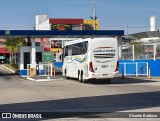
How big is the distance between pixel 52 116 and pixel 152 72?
92.7 feet

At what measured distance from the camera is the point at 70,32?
48.5 meters

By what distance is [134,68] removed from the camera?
41.5m

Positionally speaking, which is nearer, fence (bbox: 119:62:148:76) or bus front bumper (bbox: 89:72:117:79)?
bus front bumper (bbox: 89:72:117:79)

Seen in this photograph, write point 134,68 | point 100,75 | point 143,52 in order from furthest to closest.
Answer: point 143,52, point 134,68, point 100,75

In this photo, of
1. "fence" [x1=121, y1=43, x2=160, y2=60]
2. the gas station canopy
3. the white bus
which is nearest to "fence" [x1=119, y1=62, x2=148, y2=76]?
"fence" [x1=121, y1=43, x2=160, y2=60]

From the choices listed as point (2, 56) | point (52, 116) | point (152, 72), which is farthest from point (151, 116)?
point (2, 56)

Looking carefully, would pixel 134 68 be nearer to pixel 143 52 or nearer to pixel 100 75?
pixel 143 52

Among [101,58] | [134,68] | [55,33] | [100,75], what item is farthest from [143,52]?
[100,75]

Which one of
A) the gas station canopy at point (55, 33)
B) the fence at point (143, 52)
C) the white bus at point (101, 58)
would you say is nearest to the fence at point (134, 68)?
the fence at point (143, 52)

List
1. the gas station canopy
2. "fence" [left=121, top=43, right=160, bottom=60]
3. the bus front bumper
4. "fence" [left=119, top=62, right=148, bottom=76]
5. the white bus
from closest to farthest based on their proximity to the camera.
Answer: the bus front bumper, the white bus, "fence" [left=121, top=43, right=160, bottom=60], "fence" [left=119, top=62, right=148, bottom=76], the gas station canopy

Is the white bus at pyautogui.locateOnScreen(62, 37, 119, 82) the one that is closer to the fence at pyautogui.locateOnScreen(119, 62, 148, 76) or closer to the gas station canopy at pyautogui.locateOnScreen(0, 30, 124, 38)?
the fence at pyautogui.locateOnScreen(119, 62, 148, 76)

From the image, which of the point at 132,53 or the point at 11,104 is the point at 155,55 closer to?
the point at 132,53

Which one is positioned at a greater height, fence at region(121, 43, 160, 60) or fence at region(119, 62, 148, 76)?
fence at region(121, 43, 160, 60)

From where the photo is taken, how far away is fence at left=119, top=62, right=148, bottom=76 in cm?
4044
